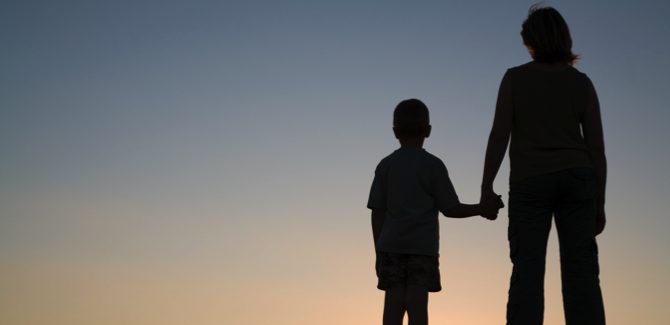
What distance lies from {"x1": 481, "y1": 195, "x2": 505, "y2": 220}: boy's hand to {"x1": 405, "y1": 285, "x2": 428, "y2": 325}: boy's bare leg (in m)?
0.78

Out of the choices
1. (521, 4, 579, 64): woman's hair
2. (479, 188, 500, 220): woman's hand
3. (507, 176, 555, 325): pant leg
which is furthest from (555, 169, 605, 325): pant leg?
(521, 4, 579, 64): woman's hair

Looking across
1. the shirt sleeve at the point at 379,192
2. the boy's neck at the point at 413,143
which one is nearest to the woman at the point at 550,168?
the boy's neck at the point at 413,143

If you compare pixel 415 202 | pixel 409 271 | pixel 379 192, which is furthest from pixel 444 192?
pixel 409 271

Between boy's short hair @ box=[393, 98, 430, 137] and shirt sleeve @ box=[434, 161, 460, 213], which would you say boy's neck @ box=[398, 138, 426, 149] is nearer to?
boy's short hair @ box=[393, 98, 430, 137]

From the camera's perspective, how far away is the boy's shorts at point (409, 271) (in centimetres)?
634

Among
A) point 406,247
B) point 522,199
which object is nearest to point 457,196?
point 406,247

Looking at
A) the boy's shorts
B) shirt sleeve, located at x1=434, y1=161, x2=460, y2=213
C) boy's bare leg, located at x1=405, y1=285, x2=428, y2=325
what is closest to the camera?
boy's bare leg, located at x1=405, y1=285, x2=428, y2=325

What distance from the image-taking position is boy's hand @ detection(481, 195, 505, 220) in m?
5.89

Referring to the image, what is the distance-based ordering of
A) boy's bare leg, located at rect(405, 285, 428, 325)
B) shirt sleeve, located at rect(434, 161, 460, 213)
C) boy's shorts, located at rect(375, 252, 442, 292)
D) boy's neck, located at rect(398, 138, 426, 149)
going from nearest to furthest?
boy's bare leg, located at rect(405, 285, 428, 325) < boy's shorts, located at rect(375, 252, 442, 292) < shirt sleeve, located at rect(434, 161, 460, 213) < boy's neck, located at rect(398, 138, 426, 149)

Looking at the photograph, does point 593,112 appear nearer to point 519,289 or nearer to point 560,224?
point 560,224

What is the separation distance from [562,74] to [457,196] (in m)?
1.36

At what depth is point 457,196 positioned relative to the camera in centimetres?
657

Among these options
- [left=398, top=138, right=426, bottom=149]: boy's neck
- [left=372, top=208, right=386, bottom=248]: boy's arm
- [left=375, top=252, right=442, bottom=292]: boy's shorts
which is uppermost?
[left=398, top=138, right=426, bottom=149]: boy's neck

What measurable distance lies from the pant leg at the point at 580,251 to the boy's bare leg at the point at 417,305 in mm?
1170
